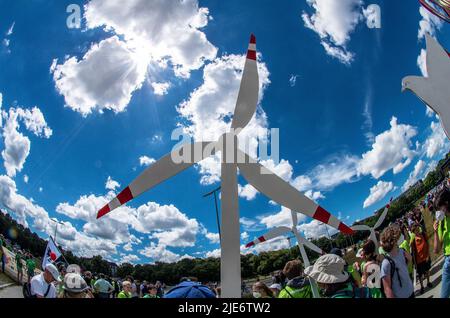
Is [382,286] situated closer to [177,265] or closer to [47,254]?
[47,254]

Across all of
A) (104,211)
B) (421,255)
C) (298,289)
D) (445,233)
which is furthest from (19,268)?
(445,233)

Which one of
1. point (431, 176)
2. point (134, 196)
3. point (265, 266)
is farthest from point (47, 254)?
point (265, 266)

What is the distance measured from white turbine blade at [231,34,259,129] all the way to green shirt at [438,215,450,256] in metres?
5.53

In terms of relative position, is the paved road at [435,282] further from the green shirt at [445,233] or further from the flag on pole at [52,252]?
the flag on pole at [52,252]

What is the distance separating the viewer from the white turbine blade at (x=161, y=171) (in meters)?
6.12

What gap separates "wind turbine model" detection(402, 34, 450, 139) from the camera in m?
9.60

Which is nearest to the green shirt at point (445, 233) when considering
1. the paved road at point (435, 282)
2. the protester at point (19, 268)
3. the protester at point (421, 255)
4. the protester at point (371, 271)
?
the protester at point (371, 271)

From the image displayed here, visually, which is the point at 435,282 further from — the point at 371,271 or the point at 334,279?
the point at 334,279

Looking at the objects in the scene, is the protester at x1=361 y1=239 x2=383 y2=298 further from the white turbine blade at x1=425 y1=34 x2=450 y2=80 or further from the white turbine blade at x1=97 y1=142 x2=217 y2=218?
the white turbine blade at x1=425 y1=34 x2=450 y2=80

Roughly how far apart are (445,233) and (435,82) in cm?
597

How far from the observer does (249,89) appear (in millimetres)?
7828

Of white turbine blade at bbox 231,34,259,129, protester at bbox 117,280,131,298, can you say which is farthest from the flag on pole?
white turbine blade at bbox 231,34,259,129

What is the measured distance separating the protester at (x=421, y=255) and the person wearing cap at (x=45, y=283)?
11.7 m
